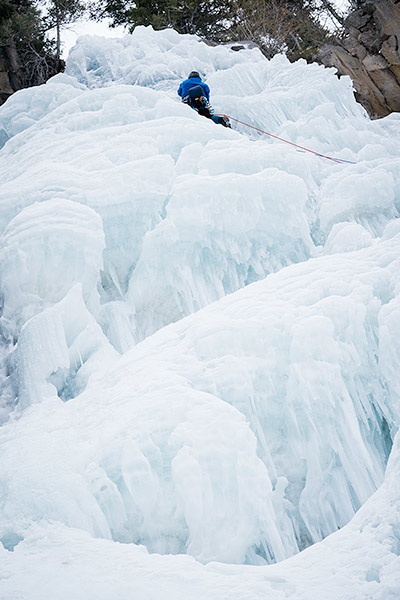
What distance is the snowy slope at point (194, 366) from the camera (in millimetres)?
2246

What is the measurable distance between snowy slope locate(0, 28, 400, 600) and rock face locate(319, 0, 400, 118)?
11.4ft

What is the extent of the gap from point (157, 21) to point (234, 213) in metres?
11.4

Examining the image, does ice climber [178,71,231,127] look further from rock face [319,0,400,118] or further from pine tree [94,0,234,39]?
pine tree [94,0,234,39]

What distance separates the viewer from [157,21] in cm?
1406

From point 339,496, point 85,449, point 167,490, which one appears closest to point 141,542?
point 167,490

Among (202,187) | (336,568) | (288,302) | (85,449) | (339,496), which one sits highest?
(202,187)

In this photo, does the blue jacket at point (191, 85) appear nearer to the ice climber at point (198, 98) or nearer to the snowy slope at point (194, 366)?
the ice climber at point (198, 98)

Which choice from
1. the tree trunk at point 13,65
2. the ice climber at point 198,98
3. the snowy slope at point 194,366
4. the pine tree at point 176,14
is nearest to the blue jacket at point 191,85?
the ice climber at point 198,98

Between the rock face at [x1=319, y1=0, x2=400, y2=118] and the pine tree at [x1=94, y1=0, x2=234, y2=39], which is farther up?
the pine tree at [x1=94, y1=0, x2=234, y2=39]

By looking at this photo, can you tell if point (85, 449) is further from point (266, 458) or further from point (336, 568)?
point (336, 568)

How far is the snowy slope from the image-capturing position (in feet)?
7.37

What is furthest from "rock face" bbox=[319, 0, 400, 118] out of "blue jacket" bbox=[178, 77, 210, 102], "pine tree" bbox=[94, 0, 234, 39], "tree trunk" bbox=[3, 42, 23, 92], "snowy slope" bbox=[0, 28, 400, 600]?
"tree trunk" bbox=[3, 42, 23, 92]

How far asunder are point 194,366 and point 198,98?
5954 mm

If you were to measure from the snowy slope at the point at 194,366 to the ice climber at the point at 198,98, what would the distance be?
105 cm
